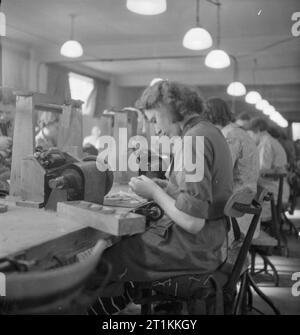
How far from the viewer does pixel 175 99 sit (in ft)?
5.98

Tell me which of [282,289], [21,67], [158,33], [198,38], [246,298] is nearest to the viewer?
[246,298]

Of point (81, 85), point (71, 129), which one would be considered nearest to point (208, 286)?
point (71, 129)

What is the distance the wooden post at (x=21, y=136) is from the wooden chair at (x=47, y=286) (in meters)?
1.14

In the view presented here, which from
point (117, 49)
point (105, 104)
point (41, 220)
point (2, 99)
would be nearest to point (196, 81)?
point (105, 104)

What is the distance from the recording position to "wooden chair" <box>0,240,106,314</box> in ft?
2.94

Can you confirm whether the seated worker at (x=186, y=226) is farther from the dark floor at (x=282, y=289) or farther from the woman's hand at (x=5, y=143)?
the dark floor at (x=282, y=289)

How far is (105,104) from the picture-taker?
1163 cm

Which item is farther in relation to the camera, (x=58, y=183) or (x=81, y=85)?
(x=81, y=85)

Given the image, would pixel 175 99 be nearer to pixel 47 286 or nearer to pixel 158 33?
pixel 47 286

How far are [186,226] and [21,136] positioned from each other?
3.21 ft

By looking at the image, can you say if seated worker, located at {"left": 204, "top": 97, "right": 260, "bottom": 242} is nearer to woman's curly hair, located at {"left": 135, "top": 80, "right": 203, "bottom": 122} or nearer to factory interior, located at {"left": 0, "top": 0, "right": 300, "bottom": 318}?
factory interior, located at {"left": 0, "top": 0, "right": 300, "bottom": 318}

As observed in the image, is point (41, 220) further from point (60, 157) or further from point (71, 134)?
point (71, 134)

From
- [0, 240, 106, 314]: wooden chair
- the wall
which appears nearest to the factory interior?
[0, 240, 106, 314]: wooden chair

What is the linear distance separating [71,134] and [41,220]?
40.2 inches
